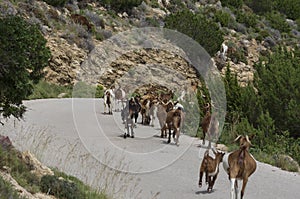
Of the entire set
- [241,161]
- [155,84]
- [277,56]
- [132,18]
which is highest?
[132,18]

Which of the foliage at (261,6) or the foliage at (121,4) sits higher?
the foliage at (261,6)

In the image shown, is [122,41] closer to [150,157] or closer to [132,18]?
[132,18]

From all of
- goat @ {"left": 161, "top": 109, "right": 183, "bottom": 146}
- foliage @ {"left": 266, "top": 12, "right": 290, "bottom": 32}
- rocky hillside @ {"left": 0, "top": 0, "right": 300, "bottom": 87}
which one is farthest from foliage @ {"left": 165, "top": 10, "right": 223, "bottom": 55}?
goat @ {"left": 161, "top": 109, "right": 183, "bottom": 146}

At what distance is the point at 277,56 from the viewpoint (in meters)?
23.9

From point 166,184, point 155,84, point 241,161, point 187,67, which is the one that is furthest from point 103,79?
point 241,161

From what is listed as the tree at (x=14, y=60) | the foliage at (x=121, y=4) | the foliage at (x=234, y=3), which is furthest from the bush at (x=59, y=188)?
the foliage at (x=234, y=3)

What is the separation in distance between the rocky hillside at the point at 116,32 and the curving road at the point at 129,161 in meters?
12.7

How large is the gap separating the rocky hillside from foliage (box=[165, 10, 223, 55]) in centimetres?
108

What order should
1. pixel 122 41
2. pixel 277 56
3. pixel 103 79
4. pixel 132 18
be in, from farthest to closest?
pixel 132 18
pixel 122 41
pixel 103 79
pixel 277 56

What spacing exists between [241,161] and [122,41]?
102ft

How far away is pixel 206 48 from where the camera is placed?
41000 mm

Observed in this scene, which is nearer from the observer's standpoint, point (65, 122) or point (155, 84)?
point (65, 122)

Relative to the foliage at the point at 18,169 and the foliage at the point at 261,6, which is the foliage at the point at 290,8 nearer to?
the foliage at the point at 261,6

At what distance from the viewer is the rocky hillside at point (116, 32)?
34.2 meters
